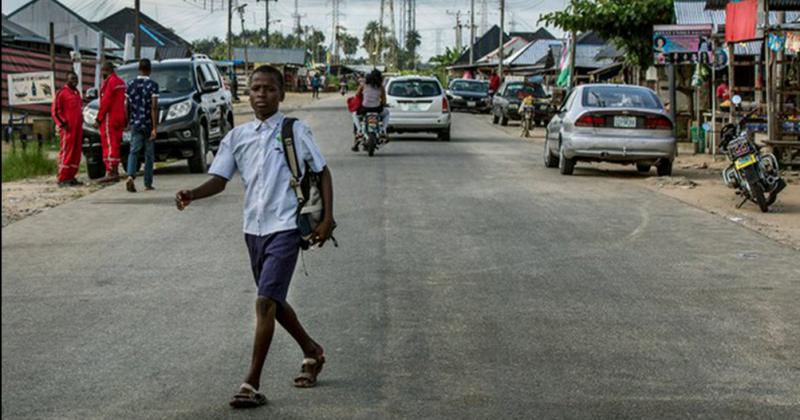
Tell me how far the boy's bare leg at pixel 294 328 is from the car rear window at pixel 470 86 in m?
49.2

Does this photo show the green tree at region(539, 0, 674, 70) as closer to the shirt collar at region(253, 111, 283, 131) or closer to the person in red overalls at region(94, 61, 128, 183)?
the person in red overalls at region(94, 61, 128, 183)

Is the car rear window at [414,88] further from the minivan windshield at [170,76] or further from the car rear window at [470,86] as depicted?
the car rear window at [470,86]

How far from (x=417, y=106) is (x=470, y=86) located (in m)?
26.7

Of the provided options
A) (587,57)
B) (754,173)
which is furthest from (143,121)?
(587,57)

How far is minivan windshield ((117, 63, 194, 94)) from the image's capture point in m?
20.5

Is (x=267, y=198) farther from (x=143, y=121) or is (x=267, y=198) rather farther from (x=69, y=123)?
(x=69, y=123)

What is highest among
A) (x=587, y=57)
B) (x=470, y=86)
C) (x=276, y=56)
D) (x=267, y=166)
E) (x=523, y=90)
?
(x=276, y=56)

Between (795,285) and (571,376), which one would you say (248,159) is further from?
(795,285)

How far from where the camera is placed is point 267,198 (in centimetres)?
556

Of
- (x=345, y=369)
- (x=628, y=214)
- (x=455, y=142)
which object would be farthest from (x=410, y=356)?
(x=455, y=142)

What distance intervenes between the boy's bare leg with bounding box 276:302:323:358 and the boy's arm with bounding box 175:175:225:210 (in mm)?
643

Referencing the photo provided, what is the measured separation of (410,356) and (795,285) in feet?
12.8

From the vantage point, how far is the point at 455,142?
96.1 ft

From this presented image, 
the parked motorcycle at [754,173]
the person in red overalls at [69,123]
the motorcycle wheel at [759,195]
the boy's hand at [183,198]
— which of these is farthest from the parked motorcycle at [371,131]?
the boy's hand at [183,198]
